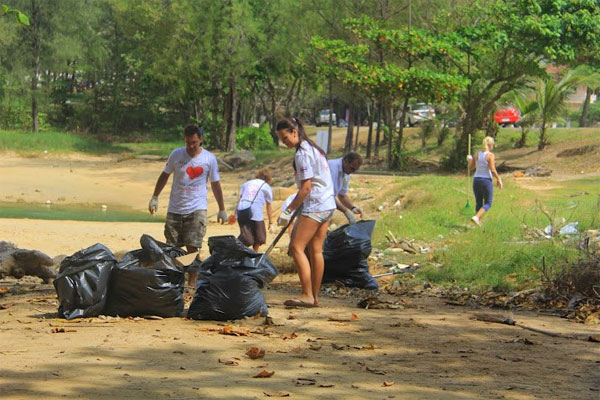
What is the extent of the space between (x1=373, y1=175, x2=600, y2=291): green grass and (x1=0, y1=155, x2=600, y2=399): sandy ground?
126cm

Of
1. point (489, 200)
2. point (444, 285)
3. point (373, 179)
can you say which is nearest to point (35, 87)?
point (373, 179)

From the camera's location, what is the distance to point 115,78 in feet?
158

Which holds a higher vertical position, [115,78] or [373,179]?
[115,78]

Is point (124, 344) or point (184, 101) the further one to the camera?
point (184, 101)

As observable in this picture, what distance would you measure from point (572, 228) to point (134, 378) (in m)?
8.77

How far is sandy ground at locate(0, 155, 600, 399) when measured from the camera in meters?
5.59

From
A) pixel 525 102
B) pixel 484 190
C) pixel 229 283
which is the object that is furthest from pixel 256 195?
pixel 525 102

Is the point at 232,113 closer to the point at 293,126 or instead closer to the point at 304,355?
the point at 293,126

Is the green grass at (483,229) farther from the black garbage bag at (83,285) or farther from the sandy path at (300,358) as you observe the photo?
the black garbage bag at (83,285)

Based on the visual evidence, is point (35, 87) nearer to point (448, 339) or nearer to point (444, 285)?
point (444, 285)

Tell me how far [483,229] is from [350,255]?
155 inches

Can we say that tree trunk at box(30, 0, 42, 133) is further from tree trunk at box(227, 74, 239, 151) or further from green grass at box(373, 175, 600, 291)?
green grass at box(373, 175, 600, 291)

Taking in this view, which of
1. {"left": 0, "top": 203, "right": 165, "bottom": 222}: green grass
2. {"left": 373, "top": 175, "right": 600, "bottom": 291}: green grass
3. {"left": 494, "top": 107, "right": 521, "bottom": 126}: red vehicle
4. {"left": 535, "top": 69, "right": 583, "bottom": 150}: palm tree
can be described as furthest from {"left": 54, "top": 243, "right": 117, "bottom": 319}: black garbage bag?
{"left": 494, "top": 107, "right": 521, "bottom": 126}: red vehicle

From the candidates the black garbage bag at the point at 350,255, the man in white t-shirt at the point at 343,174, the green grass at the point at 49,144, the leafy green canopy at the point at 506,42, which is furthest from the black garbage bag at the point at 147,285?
the green grass at the point at 49,144
